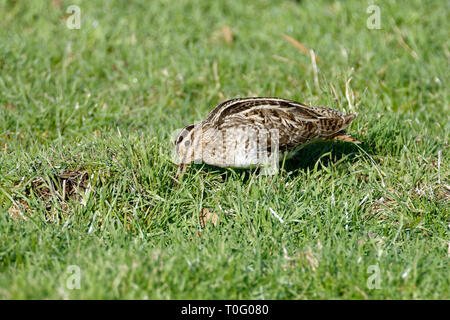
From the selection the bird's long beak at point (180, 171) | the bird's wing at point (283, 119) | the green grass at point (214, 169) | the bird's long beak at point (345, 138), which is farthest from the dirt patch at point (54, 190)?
the bird's long beak at point (345, 138)

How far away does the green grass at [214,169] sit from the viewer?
4.09m

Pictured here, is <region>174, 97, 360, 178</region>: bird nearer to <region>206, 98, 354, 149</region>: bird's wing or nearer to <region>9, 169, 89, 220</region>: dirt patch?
<region>206, 98, 354, 149</region>: bird's wing

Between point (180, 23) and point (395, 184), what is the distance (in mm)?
4222

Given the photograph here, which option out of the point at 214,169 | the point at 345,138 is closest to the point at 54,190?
the point at 214,169

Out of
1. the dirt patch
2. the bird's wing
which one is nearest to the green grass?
the dirt patch

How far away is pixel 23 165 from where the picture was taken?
17.1 feet

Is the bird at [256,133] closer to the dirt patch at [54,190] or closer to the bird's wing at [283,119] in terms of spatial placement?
the bird's wing at [283,119]

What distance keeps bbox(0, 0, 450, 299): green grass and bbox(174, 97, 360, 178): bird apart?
155 mm

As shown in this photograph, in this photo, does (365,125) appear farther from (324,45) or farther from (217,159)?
(324,45)

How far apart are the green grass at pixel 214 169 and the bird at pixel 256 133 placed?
6.1 inches

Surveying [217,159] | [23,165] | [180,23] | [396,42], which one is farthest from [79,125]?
[396,42]

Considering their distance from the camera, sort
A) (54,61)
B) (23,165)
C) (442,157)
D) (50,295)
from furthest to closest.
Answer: (54,61) < (442,157) < (23,165) < (50,295)

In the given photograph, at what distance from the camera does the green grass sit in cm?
409
